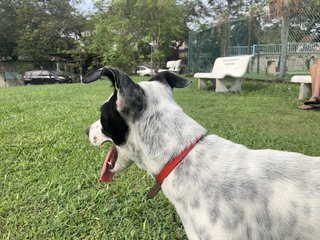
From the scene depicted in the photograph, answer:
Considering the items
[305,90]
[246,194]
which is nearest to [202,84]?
[305,90]

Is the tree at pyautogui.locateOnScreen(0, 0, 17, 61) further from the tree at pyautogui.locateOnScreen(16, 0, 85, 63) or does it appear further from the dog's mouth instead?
the dog's mouth

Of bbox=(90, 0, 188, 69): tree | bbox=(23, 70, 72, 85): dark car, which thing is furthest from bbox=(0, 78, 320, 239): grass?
bbox=(23, 70, 72, 85): dark car

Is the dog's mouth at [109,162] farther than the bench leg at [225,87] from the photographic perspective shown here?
No

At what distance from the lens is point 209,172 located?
179 centimetres

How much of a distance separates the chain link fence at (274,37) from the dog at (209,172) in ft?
28.4

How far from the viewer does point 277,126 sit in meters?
5.52

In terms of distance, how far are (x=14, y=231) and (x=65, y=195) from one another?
55cm

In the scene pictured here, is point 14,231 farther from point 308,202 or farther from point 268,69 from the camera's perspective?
point 268,69

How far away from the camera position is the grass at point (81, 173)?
2707mm

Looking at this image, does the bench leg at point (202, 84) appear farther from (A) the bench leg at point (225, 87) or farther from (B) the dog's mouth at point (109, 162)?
(B) the dog's mouth at point (109, 162)

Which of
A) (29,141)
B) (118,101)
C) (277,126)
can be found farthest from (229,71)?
(118,101)

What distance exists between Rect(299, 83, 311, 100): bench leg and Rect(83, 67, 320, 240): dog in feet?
20.8

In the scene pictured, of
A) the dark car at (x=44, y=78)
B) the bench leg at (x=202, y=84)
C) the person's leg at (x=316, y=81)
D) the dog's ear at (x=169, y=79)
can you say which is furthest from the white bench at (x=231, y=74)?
the dark car at (x=44, y=78)

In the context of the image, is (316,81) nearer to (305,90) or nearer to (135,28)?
(305,90)
